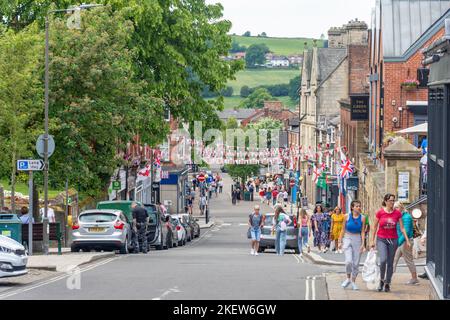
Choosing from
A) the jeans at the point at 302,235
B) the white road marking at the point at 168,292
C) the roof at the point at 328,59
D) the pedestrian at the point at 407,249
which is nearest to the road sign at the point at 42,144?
the jeans at the point at 302,235

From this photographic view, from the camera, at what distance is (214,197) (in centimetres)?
11306

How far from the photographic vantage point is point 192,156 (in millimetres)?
47000

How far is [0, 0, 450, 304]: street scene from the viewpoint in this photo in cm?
1862

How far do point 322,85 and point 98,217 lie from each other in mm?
58198

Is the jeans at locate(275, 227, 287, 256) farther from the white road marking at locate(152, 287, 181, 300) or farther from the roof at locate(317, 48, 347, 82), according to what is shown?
the roof at locate(317, 48, 347, 82)

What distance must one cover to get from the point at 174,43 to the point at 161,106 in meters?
→ 5.72

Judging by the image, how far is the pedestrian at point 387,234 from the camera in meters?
18.6

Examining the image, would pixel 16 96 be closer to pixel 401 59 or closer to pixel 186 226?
pixel 401 59

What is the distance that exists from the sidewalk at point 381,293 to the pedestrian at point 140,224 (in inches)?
515

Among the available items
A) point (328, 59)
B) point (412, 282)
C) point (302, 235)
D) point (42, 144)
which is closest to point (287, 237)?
point (302, 235)

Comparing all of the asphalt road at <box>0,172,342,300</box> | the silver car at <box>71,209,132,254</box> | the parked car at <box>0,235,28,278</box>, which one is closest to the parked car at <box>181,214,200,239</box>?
the silver car at <box>71,209,132,254</box>

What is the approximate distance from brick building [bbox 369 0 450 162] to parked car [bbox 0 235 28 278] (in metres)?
24.7
